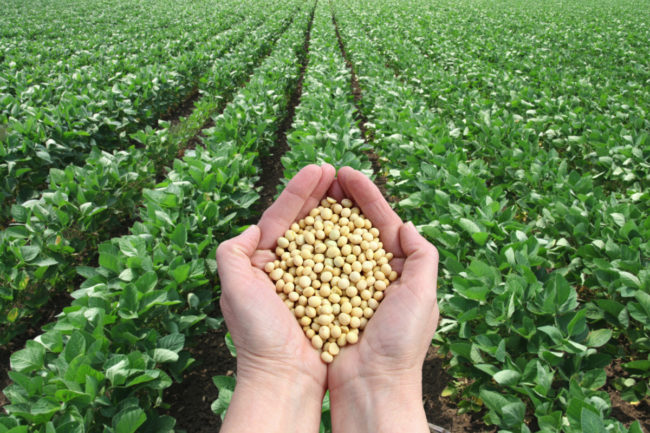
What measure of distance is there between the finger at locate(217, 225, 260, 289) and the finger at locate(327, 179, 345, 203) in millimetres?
726

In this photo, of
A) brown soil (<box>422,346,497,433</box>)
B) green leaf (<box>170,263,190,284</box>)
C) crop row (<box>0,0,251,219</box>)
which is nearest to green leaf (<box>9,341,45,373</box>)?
green leaf (<box>170,263,190,284</box>)

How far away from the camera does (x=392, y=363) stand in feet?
5.75

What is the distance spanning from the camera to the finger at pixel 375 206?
7.60ft

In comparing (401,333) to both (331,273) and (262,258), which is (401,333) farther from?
(262,258)

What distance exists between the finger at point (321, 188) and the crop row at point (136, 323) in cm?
79

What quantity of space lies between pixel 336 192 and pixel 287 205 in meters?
0.39

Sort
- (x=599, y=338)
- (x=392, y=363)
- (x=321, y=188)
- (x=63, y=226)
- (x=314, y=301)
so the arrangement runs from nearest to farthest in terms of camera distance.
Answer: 1. (x=392, y=363)
2. (x=599, y=338)
3. (x=314, y=301)
4. (x=321, y=188)
5. (x=63, y=226)

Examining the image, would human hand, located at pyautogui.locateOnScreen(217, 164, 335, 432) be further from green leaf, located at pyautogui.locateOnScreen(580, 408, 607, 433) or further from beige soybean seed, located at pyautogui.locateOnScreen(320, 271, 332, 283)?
green leaf, located at pyautogui.locateOnScreen(580, 408, 607, 433)

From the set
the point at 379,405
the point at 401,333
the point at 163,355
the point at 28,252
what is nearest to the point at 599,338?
the point at 401,333

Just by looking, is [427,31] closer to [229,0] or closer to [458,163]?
[458,163]

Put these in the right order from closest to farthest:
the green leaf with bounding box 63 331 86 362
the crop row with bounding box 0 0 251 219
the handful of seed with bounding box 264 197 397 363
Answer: the green leaf with bounding box 63 331 86 362 → the handful of seed with bounding box 264 197 397 363 → the crop row with bounding box 0 0 251 219

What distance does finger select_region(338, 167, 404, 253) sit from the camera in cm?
232

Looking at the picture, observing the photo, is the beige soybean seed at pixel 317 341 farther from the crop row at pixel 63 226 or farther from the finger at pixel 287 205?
the crop row at pixel 63 226

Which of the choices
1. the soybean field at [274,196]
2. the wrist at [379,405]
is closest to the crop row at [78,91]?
the soybean field at [274,196]
